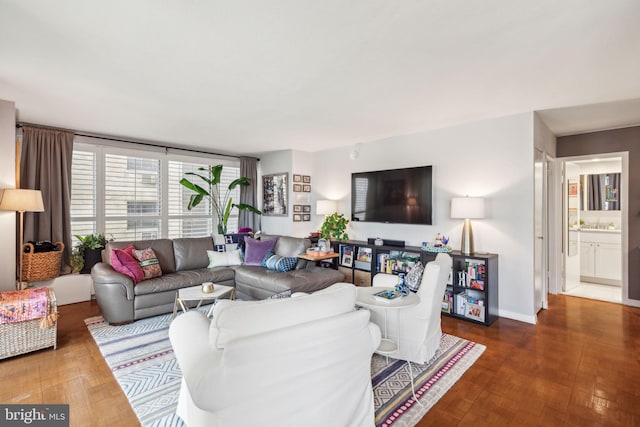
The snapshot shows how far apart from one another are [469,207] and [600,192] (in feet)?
12.7

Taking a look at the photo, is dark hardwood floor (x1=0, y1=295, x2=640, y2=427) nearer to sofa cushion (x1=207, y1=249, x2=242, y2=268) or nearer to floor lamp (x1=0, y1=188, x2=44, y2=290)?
floor lamp (x1=0, y1=188, x2=44, y2=290)

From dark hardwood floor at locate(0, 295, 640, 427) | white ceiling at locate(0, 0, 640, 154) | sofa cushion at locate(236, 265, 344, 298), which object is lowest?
dark hardwood floor at locate(0, 295, 640, 427)

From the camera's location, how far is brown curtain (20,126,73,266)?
424cm

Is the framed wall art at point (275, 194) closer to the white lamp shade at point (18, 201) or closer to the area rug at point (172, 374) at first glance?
the area rug at point (172, 374)

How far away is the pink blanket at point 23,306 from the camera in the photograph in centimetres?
271

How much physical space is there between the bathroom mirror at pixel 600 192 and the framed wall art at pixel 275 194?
5.58 meters

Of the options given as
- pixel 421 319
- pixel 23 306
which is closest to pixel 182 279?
pixel 23 306

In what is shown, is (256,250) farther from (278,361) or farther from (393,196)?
(278,361)

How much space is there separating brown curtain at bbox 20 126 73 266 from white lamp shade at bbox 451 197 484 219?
17.4 feet

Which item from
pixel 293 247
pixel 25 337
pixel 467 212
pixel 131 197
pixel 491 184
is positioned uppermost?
pixel 491 184

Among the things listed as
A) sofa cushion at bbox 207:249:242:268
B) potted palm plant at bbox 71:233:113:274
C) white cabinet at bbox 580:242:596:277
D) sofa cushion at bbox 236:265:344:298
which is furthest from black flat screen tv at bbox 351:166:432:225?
potted palm plant at bbox 71:233:113:274

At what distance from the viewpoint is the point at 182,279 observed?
3.98 m

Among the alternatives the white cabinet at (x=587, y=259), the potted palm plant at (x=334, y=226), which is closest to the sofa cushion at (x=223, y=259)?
the potted palm plant at (x=334, y=226)

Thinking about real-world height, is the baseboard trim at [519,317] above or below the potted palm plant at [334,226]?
below
